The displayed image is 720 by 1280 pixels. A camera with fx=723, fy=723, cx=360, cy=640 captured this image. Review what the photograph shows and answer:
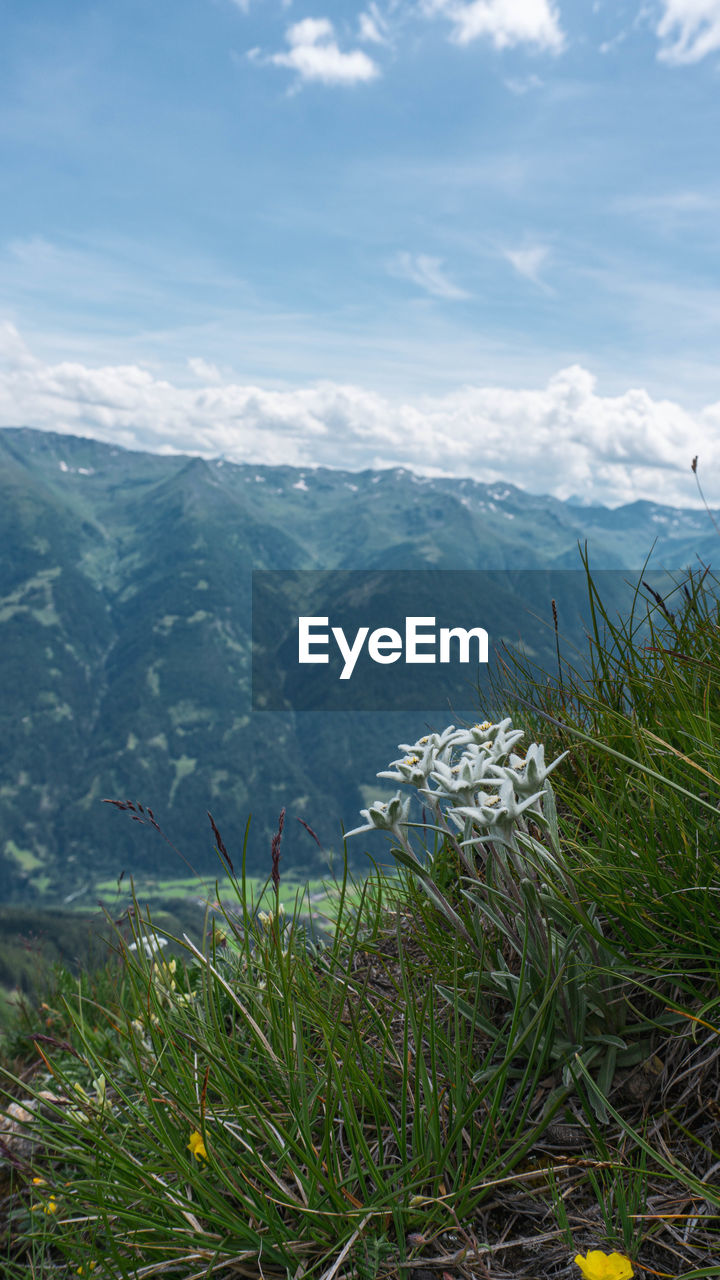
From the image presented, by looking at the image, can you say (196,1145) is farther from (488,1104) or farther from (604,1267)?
(604,1267)

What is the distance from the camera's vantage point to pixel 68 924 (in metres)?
114

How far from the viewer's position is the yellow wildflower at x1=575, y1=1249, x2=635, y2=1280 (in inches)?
57.1

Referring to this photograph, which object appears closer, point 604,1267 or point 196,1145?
point 604,1267

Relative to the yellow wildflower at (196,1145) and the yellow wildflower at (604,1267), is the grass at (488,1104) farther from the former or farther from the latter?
the yellow wildflower at (604,1267)

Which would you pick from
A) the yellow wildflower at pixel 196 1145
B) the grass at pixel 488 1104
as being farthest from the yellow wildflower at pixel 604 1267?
the yellow wildflower at pixel 196 1145

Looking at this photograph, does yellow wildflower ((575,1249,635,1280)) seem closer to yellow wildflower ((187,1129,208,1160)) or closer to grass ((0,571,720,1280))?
grass ((0,571,720,1280))

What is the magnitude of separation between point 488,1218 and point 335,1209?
0.44m

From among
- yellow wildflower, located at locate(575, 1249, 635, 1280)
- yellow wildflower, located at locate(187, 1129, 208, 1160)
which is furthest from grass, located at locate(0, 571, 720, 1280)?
yellow wildflower, located at locate(575, 1249, 635, 1280)

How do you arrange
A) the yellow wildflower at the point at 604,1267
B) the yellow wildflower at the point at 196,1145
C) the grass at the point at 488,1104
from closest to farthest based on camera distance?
the yellow wildflower at the point at 604,1267, the grass at the point at 488,1104, the yellow wildflower at the point at 196,1145

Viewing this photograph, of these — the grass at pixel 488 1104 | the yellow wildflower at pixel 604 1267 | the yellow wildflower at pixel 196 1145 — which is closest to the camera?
the yellow wildflower at pixel 604 1267

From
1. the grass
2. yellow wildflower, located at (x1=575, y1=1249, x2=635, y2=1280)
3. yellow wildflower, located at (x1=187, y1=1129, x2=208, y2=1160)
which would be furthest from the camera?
yellow wildflower, located at (x1=187, y1=1129, x2=208, y2=1160)

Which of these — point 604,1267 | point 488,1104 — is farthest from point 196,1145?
point 604,1267

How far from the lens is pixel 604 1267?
1.46m

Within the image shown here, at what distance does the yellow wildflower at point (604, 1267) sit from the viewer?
145cm
